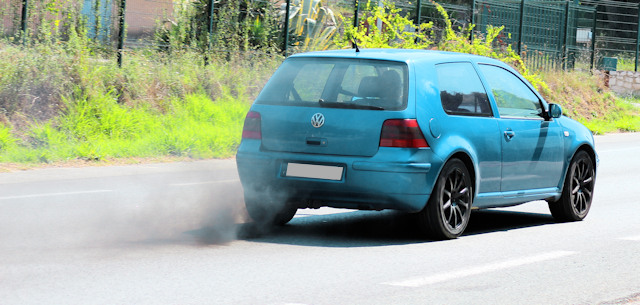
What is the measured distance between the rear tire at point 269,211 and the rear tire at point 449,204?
1177 mm

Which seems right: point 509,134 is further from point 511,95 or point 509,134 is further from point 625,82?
point 625,82

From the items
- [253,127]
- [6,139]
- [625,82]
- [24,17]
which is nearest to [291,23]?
[24,17]

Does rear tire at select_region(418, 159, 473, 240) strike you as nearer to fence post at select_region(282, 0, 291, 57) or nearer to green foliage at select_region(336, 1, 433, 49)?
green foliage at select_region(336, 1, 433, 49)

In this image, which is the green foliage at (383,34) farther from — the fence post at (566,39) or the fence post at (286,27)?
the fence post at (566,39)

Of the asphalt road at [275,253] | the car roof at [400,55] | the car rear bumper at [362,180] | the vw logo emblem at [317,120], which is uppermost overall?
the car roof at [400,55]

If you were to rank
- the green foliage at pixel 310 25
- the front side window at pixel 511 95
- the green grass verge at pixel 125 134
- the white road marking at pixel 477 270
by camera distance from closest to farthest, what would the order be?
the white road marking at pixel 477 270 < the front side window at pixel 511 95 < the green grass verge at pixel 125 134 < the green foliage at pixel 310 25

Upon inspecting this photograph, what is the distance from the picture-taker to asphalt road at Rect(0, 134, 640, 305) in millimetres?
6320

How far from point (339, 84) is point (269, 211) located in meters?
1.28

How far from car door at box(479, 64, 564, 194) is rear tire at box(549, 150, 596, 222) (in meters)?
0.25

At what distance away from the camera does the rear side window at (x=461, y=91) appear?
8719 mm

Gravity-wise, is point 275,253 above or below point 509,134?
below

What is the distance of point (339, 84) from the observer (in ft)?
28.1

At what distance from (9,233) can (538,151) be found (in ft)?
15.7

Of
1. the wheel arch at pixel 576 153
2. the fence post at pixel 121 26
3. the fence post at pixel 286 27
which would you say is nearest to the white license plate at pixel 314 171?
the wheel arch at pixel 576 153
